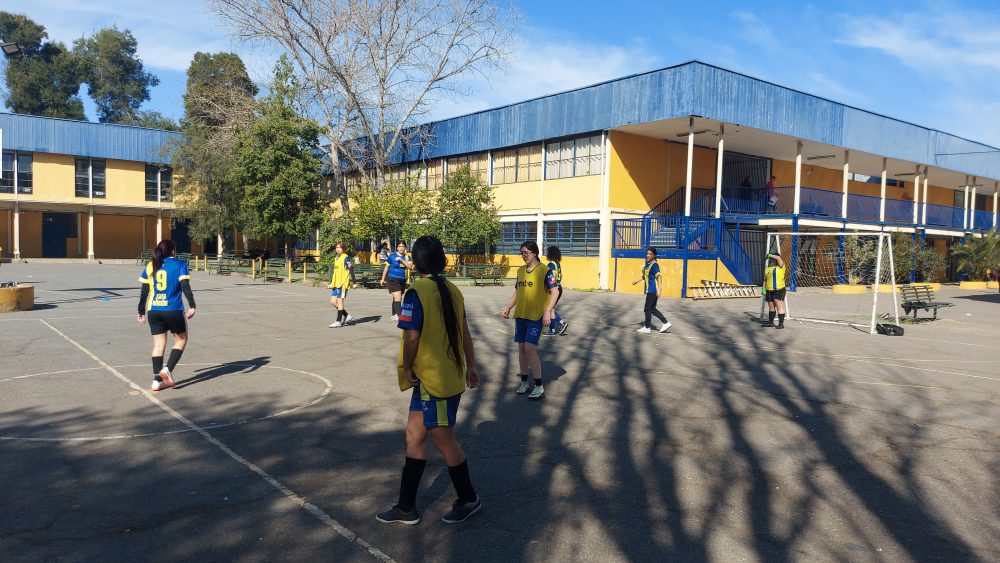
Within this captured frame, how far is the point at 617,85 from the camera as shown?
26.1m

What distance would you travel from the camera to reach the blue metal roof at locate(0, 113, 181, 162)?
140 ft

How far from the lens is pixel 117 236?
49938 millimetres

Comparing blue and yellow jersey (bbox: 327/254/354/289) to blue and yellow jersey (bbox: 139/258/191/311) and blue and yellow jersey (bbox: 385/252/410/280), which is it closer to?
blue and yellow jersey (bbox: 385/252/410/280)

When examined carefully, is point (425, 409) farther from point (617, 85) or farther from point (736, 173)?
point (736, 173)

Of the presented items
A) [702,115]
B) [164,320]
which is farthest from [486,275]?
[164,320]

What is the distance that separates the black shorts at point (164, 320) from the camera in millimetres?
7469

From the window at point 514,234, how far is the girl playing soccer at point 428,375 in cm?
2662

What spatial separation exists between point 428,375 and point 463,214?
83.8 feet

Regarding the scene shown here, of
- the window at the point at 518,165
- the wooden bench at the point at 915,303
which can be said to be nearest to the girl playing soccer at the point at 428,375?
the wooden bench at the point at 915,303

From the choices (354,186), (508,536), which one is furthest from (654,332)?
(354,186)

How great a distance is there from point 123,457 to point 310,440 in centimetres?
141

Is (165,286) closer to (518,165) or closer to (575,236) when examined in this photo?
(575,236)

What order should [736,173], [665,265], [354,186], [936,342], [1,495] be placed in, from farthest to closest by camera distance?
[354,186], [736,173], [665,265], [936,342], [1,495]

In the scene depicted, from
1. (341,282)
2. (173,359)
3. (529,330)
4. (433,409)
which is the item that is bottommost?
(173,359)
